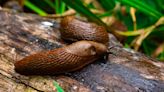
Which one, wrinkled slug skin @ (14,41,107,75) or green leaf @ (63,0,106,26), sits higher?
green leaf @ (63,0,106,26)

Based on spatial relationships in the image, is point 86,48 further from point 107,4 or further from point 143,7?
point 107,4

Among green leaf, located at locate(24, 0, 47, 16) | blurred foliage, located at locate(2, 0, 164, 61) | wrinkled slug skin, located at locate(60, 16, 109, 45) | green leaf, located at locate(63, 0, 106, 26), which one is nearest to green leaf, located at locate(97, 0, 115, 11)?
blurred foliage, located at locate(2, 0, 164, 61)

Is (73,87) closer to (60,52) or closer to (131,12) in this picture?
(60,52)

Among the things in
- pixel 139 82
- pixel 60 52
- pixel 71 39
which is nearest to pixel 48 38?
pixel 71 39

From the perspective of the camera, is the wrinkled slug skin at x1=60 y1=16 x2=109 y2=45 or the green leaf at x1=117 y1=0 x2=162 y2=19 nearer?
the wrinkled slug skin at x1=60 y1=16 x2=109 y2=45

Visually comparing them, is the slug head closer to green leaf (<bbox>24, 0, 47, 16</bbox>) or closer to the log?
the log

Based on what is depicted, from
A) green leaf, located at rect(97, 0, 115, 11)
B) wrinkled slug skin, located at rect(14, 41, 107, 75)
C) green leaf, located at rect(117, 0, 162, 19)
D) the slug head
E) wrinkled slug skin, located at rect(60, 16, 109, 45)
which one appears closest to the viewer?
wrinkled slug skin, located at rect(14, 41, 107, 75)
